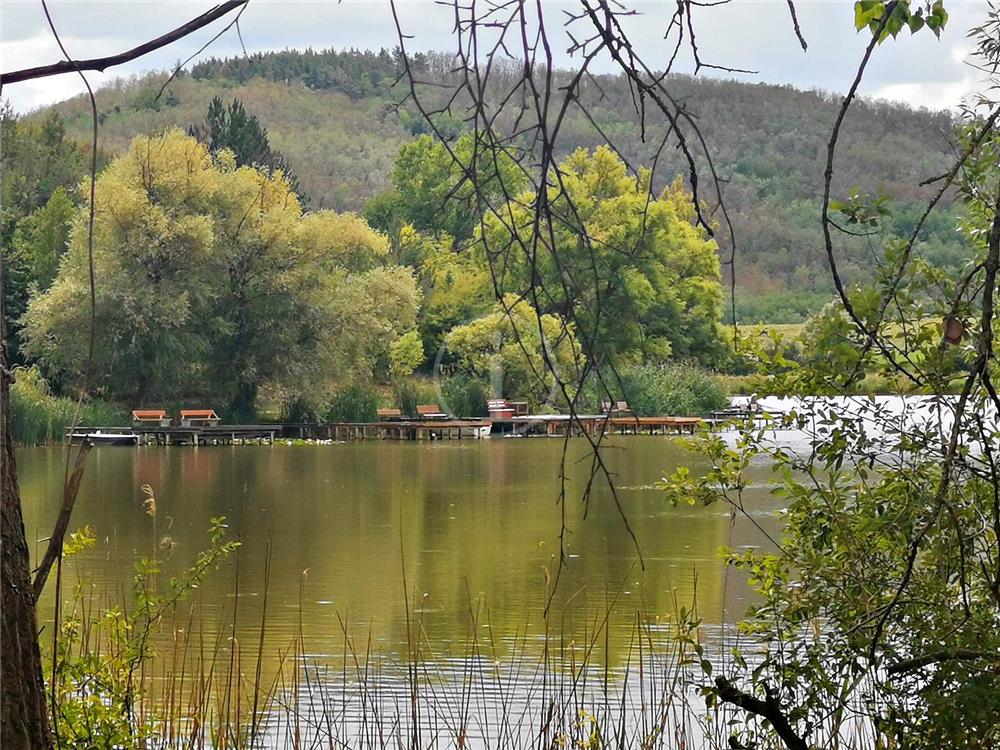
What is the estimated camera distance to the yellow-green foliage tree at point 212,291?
109 feet

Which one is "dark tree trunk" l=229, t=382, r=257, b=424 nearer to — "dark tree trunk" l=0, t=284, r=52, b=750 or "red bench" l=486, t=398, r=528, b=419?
"red bench" l=486, t=398, r=528, b=419

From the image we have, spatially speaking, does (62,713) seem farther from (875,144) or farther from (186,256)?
(875,144)

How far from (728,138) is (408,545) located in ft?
286

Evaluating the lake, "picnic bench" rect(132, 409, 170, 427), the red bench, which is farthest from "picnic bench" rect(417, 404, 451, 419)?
the lake

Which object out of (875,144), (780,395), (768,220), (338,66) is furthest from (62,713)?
(338,66)

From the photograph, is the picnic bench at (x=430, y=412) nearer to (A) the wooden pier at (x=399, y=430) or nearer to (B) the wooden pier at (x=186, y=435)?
(A) the wooden pier at (x=399, y=430)

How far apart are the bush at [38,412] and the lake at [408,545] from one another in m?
1.50

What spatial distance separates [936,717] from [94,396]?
32.1 meters

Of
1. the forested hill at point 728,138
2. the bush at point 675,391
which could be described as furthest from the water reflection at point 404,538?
the forested hill at point 728,138

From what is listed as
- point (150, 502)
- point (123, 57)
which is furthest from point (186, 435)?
point (123, 57)

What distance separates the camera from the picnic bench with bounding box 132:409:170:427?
33469 millimetres

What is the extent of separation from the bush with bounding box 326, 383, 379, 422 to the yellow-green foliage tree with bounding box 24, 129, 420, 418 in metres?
0.51

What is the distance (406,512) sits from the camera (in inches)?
747

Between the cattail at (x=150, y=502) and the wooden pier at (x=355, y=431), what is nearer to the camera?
the cattail at (x=150, y=502)
